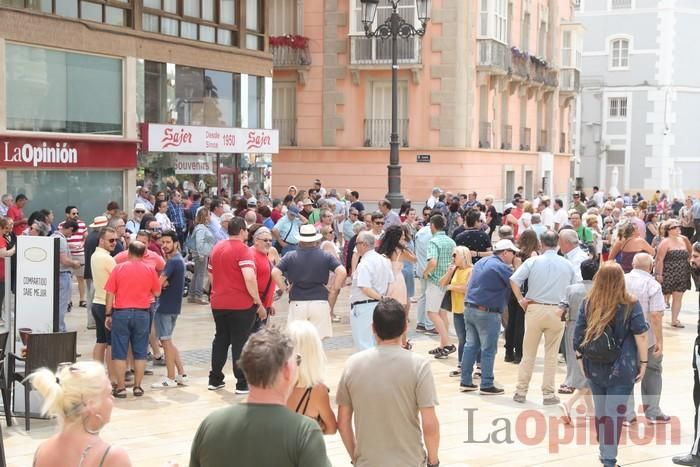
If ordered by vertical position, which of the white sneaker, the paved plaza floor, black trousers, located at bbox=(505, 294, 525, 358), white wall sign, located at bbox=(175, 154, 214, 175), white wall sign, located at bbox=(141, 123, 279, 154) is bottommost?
the paved plaza floor

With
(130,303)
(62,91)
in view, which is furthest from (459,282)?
(62,91)

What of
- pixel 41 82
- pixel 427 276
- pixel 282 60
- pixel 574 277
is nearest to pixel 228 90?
pixel 41 82

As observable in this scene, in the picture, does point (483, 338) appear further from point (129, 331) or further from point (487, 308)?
point (129, 331)

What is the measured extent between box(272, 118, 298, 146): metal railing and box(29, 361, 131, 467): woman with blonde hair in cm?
3071

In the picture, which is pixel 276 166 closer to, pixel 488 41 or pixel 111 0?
pixel 488 41

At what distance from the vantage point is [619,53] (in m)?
57.8

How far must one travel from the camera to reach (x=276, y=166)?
35.5 meters

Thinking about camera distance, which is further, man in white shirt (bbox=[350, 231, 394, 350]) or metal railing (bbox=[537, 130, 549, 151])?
metal railing (bbox=[537, 130, 549, 151])

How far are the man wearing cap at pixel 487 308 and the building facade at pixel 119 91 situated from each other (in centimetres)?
1092

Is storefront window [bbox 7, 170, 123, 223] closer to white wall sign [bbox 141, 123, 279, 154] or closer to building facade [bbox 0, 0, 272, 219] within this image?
building facade [bbox 0, 0, 272, 219]

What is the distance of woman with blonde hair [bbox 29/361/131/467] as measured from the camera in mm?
4359

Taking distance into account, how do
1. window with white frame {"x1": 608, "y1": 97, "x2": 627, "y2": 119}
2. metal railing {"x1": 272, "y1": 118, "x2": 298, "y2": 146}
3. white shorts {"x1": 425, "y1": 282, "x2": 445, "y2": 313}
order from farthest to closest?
1. window with white frame {"x1": 608, "y1": 97, "x2": 627, "y2": 119}
2. metal railing {"x1": 272, "y1": 118, "x2": 298, "y2": 146}
3. white shorts {"x1": 425, "y1": 282, "x2": 445, "y2": 313}

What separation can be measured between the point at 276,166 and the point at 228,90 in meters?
9.94

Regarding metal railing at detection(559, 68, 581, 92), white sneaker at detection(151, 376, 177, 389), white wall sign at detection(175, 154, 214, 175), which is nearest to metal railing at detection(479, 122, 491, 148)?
metal railing at detection(559, 68, 581, 92)
